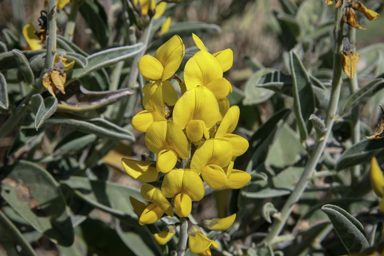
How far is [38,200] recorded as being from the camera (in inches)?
50.3

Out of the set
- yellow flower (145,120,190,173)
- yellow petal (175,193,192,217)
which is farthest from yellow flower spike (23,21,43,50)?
yellow petal (175,193,192,217)

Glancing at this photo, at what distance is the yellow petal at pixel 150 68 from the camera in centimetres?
88

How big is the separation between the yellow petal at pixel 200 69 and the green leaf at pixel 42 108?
38 centimetres

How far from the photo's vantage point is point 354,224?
3.12 feet

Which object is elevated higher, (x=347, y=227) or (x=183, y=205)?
(x=183, y=205)

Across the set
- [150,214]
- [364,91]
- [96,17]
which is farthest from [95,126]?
[364,91]

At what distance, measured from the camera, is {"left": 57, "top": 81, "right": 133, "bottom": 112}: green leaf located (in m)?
1.15

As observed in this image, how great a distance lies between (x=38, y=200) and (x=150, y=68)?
0.71 meters

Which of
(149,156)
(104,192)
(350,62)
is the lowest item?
(104,192)

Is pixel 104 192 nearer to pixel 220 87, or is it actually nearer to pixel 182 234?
pixel 182 234

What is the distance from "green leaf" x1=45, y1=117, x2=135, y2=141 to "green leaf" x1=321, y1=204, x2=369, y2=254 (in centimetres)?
64

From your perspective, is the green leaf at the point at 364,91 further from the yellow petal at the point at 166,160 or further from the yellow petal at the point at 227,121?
the yellow petal at the point at 166,160

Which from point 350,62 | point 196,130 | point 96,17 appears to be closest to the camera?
point 196,130

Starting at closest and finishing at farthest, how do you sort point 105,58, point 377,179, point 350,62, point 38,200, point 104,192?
point 377,179 → point 350,62 → point 105,58 → point 38,200 → point 104,192
